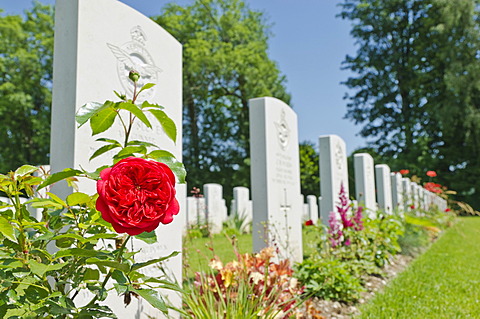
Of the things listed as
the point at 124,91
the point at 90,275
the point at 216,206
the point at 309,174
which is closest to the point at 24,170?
the point at 90,275

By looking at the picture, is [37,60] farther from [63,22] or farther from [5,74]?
[63,22]

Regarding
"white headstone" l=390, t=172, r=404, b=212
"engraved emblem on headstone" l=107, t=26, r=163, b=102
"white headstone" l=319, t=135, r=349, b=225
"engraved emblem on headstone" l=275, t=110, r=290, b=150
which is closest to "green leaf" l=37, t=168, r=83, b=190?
"engraved emblem on headstone" l=107, t=26, r=163, b=102

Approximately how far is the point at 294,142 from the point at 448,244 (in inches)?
183

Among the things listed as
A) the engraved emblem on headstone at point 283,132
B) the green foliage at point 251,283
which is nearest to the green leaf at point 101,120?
the green foliage at point 251,283

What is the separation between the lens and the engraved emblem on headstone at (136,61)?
2348mm

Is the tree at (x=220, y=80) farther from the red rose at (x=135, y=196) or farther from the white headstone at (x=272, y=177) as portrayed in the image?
the red rose at (x=135, y=196)

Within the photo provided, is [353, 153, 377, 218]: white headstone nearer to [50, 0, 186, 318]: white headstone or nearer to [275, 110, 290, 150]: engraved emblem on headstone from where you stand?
[275, 110, 290, 150]: engraved emblem on headstone

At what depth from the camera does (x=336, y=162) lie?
18.4ft

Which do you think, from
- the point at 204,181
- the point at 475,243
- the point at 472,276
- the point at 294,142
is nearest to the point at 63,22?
the point at 294,142

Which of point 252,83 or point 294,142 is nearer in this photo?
point 294,142

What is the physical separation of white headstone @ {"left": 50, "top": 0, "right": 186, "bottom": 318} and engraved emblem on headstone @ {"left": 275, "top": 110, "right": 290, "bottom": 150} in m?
1.70

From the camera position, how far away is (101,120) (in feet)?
3.93

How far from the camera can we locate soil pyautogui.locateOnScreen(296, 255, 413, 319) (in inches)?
120

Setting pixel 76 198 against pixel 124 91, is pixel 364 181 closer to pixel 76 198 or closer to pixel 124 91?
pixel 124 91
